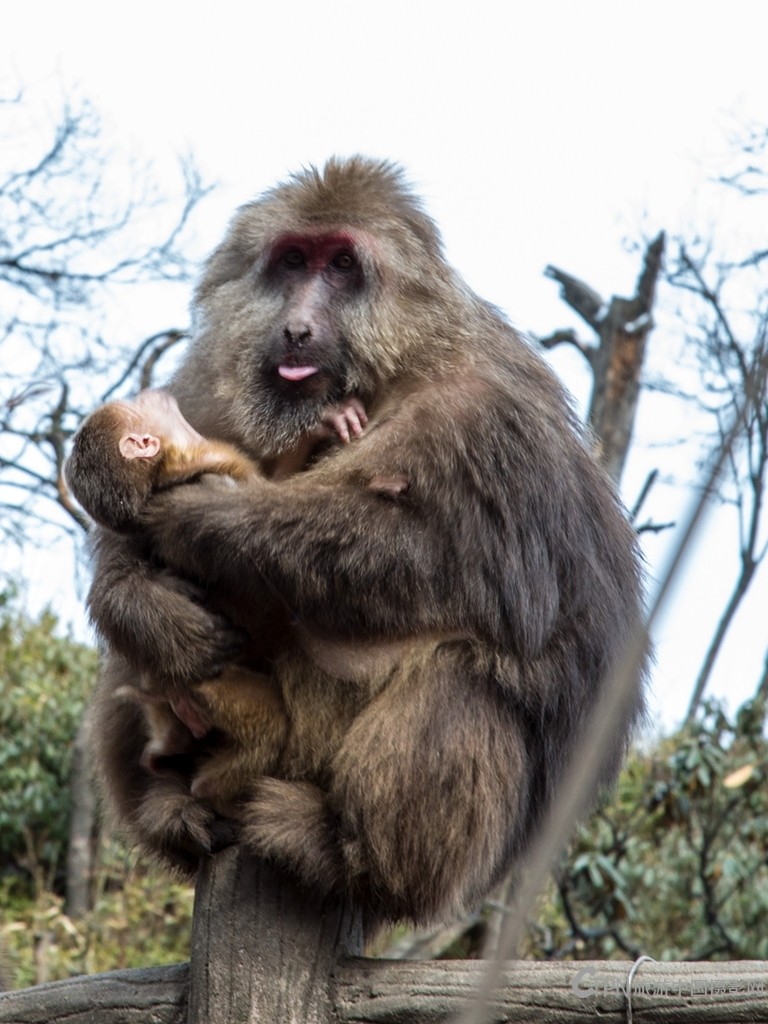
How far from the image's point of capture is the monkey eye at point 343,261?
3.73m

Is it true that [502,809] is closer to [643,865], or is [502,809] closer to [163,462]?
[163,462]

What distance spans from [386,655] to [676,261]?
582 centimetres

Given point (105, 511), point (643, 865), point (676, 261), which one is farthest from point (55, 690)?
point (105, 511)

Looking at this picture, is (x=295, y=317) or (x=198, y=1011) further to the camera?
(x=295, y=317)

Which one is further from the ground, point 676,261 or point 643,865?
point 676,261

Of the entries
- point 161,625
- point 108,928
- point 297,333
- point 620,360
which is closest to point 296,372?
point 297,333

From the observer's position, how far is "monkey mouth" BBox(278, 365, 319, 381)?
352 cm

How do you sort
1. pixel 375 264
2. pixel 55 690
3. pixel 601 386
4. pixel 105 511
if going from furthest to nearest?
pixel 55 690 < pixel 601 386 < pixel 375 264 < pixel 105 511

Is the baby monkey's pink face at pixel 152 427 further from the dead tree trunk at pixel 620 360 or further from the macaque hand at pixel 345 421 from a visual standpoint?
the dead tree trunk at pixel 620 360

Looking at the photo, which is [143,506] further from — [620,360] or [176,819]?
[620,360]

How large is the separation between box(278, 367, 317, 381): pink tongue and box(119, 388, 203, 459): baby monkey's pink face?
12.0 inches

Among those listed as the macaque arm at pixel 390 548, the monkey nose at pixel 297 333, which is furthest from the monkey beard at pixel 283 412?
the macaque arm at pixel 390 548

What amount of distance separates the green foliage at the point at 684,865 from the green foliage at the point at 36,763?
387 centimetres

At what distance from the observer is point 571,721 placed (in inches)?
137
